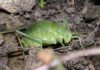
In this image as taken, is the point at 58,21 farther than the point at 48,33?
Yes

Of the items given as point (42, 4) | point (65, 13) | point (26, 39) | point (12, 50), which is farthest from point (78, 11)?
point (12, 50)

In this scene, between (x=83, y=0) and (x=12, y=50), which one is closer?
(x=12, y=50)

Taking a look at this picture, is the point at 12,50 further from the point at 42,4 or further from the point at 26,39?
the point at 42,4

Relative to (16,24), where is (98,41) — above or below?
below
